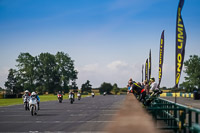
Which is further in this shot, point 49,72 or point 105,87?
point 105,87

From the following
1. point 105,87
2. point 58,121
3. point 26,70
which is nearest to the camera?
point 58,121

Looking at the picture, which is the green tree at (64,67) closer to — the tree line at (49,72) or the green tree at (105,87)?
the tree line at (49,72)

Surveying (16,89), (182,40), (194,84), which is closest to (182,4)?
(182,40)

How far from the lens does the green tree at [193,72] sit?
108 metres

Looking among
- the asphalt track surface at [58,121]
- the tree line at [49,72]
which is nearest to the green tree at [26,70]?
the tree line at [49,72]

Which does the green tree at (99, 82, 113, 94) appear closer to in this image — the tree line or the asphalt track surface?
the tree line

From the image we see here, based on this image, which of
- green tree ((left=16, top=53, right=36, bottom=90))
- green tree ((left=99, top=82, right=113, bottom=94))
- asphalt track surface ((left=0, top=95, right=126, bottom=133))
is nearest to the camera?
asphalt track surface ((left=0, top=95, right=126, bottom=133))

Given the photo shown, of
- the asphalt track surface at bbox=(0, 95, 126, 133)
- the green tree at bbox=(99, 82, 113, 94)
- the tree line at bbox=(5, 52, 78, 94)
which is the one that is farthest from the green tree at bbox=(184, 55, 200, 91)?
the asphalt track surface at bbox=(0, 95, 126, 133)

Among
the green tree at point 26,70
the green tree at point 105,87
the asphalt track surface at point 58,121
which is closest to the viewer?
the asphalt track surface at point 58,121

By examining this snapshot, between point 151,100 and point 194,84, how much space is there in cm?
9890

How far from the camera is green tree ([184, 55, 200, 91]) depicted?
107812mm

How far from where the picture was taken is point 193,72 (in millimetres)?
110312

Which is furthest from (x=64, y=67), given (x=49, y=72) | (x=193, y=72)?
(x=193, y=72)

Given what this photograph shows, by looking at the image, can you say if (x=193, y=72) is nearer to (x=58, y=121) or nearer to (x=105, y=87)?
(x=105, y=87)
